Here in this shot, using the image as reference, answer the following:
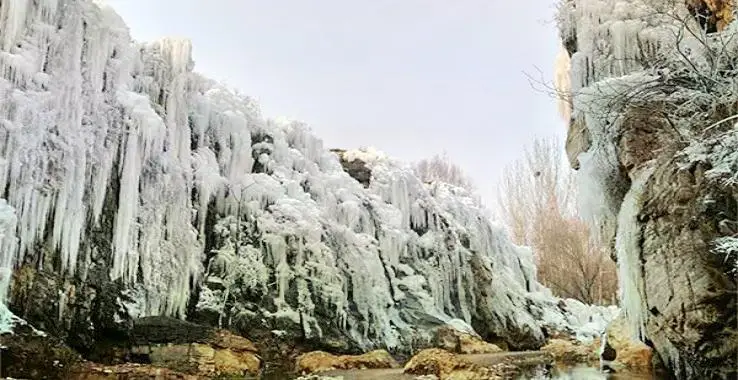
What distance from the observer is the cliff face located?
18.9 feet

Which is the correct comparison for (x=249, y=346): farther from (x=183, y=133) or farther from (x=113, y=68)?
(x=113, y=68)

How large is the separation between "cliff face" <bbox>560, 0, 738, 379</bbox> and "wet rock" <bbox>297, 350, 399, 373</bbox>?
544 cm

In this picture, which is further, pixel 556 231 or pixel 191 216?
pixel 556 231

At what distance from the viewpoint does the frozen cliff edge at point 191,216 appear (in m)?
9.29

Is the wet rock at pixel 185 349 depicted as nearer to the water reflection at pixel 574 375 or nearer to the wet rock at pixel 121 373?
the wet rock at pixel 121 373

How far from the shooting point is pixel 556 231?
92.5ft

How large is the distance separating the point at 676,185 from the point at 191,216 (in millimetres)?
9240

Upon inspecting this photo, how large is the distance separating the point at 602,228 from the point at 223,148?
341 inches

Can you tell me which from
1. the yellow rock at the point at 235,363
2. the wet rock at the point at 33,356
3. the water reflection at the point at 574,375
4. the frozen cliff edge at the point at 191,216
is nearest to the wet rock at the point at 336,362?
the yellow rock at the point at 235,363

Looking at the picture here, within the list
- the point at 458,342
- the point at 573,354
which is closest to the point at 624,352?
the point at 573,354

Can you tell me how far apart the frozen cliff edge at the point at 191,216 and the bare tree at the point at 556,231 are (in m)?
6.64

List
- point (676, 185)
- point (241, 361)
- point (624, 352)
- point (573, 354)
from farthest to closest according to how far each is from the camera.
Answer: point (573, 354), point (241, 361), point (624, 352), point (676, 185)

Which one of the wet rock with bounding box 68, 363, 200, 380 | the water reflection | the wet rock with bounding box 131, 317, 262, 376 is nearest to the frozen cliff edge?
the wet rock with bounding box 131, 317, 262, 376

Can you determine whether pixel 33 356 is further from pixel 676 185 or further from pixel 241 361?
pixel 676 185
